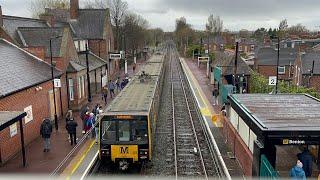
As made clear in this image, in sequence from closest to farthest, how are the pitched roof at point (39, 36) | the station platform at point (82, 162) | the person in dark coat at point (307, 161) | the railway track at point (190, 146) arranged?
the person in dark coat at point (307, 161) < the station platform at point (82, 162) < the railway track at point (190, 146) < the pitched roof at point (39, 36)

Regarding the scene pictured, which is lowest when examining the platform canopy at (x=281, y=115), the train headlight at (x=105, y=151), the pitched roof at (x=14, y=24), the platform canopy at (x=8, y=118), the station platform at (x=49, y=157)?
the station platform at (x=49, y=157)

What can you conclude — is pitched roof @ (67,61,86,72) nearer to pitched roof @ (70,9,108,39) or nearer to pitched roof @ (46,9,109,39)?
pitched roof @ (46,9,109,39)

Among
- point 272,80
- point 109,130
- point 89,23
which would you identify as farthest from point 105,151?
point 89,23

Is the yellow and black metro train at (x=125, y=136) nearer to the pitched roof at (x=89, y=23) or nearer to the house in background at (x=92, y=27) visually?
the house in background at (x=92, y=27)

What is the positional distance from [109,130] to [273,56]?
40.9 m

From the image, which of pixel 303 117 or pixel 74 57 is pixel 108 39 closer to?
pixel 74 57

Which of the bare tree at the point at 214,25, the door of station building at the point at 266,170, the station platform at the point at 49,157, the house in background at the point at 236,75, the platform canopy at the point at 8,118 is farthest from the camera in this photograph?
the bare tree at the point at 214,25

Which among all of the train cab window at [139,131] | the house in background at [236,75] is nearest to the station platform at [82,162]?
the train cab window at [139,131]

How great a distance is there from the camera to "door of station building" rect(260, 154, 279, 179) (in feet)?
31.9

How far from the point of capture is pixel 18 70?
19281 millimetres

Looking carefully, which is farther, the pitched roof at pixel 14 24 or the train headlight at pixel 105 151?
the pitched roof at pixel 14 24

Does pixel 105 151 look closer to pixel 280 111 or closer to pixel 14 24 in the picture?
pixel 280 111

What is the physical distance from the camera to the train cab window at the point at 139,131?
1347cm

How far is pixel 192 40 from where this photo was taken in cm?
11938
